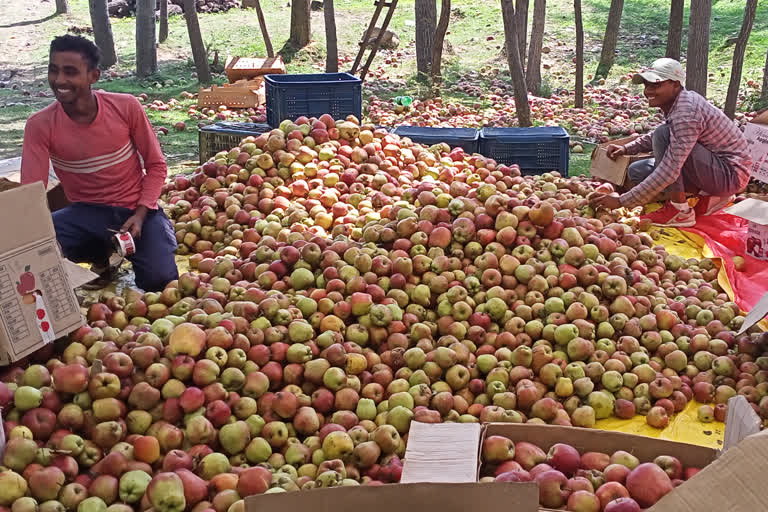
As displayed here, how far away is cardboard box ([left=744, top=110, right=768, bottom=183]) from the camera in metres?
6.04

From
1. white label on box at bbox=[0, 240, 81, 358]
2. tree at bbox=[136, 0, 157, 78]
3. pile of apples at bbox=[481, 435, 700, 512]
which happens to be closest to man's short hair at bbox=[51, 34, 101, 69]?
white label on box at bbox=[0, 240, 81, 358]

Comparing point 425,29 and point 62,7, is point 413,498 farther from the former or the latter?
point 62,7

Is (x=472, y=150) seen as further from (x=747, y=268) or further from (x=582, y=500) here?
→ (x=582, y=500)

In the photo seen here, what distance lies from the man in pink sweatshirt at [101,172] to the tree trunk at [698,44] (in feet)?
20.6

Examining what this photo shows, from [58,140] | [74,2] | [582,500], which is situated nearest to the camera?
[582,500]

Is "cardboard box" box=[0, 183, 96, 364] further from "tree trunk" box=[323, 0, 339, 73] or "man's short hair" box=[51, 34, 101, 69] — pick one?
"tree trunk" box=[323, 0, 339, 73]

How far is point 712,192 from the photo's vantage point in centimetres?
581

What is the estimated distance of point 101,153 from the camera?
446 cm

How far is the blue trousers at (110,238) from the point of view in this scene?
4555mm

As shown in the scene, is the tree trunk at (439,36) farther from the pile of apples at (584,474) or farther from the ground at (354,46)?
the pile of apples at (584,474)

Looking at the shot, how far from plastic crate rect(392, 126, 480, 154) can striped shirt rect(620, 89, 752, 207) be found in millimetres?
1694

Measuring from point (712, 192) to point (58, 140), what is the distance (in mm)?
4928

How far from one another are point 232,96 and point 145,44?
3759 millimetres

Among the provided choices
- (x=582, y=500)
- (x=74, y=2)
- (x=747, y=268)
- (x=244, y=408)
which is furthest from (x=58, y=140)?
(x=74, y=2)
